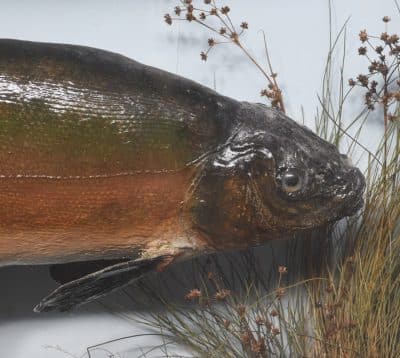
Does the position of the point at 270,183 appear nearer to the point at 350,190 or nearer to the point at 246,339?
the point at 350,190

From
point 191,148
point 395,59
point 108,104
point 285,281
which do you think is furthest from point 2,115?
point 395,59

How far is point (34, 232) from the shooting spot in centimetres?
136

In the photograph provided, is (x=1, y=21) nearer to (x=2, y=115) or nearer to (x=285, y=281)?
(x=2, y=115)

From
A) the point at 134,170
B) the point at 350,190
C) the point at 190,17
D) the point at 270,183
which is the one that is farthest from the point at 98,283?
the point at 190,17

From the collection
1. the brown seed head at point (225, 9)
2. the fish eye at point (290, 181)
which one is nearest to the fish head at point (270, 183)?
the fish eye at point (290, 181)

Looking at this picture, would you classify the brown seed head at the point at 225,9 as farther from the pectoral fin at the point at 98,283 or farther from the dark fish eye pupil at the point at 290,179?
the pectoral fin at the point at 98,283

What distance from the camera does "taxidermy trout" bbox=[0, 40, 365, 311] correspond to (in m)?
1.34

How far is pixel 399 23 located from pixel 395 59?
0.54 ft

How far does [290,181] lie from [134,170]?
27cm

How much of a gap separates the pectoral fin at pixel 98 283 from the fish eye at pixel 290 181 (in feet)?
0.78

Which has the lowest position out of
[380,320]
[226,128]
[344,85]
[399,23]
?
[380,320]

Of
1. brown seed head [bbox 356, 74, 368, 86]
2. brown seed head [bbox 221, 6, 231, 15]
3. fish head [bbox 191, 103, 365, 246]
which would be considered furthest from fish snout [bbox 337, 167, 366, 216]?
brown seed head [bbox 221, 6, 231, 15]

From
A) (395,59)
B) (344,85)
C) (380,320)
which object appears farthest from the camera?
(344,85)

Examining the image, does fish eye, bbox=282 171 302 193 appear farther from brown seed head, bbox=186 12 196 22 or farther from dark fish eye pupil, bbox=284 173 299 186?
brown seed head, bbox=186 12 196 22
